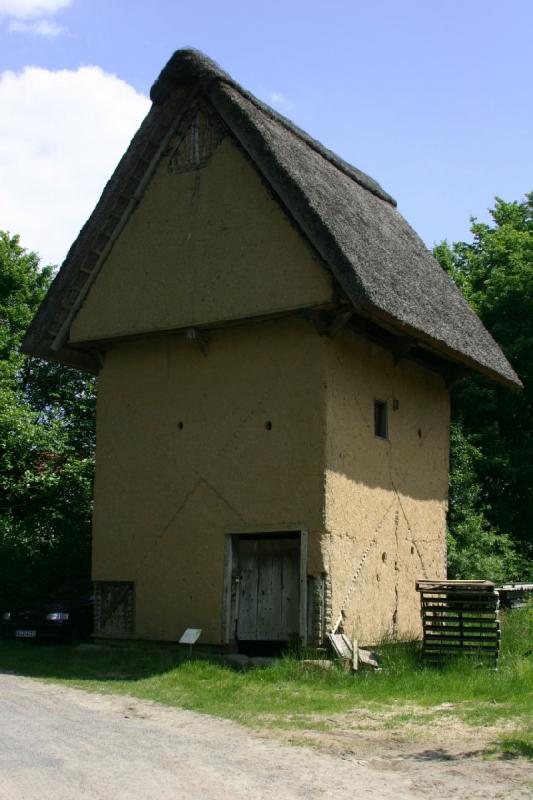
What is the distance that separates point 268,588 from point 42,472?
9510 mm

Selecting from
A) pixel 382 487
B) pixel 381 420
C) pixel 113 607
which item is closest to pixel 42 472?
pixel 113 607

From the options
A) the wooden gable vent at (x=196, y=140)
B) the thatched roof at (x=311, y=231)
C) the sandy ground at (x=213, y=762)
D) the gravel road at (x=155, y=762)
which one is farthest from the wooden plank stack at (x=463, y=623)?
the wooden gable vent at (x=196, y=140)

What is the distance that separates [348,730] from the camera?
10281mm

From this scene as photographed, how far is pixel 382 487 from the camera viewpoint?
16.0 m

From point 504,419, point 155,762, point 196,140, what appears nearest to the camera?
point 155,762

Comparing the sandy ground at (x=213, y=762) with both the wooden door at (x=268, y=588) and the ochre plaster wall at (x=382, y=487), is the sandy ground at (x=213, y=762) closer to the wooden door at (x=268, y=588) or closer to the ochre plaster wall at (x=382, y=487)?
the wooden door at (x=268, y=588)

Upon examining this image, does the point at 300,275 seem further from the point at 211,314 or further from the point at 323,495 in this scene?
the point at 323,495

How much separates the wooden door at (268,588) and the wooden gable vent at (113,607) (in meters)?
2.06

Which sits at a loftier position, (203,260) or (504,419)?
(203,260)

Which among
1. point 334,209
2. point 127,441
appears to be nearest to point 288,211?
point 334,209

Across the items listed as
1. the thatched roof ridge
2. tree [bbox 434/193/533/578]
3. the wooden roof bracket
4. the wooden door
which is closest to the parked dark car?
the wooden door

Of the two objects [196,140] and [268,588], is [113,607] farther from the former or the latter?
[196,140]

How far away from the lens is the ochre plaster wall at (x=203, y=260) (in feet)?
48.4

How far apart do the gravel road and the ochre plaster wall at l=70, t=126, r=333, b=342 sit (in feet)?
21.7
